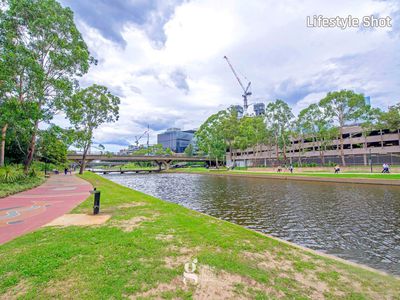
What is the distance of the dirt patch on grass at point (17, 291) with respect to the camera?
325 cm

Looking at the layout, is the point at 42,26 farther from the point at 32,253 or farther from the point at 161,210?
the point at 32,253

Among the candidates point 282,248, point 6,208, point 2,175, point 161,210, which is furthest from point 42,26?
point 282,248

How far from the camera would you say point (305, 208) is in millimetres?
12109

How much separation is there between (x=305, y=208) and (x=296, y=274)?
8890 mm

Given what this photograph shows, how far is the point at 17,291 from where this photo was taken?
3.38m

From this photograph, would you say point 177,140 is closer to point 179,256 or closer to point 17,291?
point 179,256

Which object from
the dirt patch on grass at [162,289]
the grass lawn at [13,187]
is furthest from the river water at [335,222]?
the grass lawn at [13,187]

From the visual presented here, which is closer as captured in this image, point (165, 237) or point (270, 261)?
point (270, 261)

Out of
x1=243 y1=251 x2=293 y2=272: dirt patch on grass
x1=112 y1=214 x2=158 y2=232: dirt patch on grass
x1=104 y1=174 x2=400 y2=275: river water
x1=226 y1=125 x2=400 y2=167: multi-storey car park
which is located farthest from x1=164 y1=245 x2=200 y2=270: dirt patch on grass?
x1=226 y1=125 x2=400 y2=167: multi-storey car park

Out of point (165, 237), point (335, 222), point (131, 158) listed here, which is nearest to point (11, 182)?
point (165, 237)

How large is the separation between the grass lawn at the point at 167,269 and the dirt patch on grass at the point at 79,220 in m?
1.00

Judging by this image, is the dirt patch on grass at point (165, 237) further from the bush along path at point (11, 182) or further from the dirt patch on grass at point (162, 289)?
the bush along path at point (11, 182)

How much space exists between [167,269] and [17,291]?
7.86 ft

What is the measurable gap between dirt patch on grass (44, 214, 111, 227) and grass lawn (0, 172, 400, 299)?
1.00 meters
